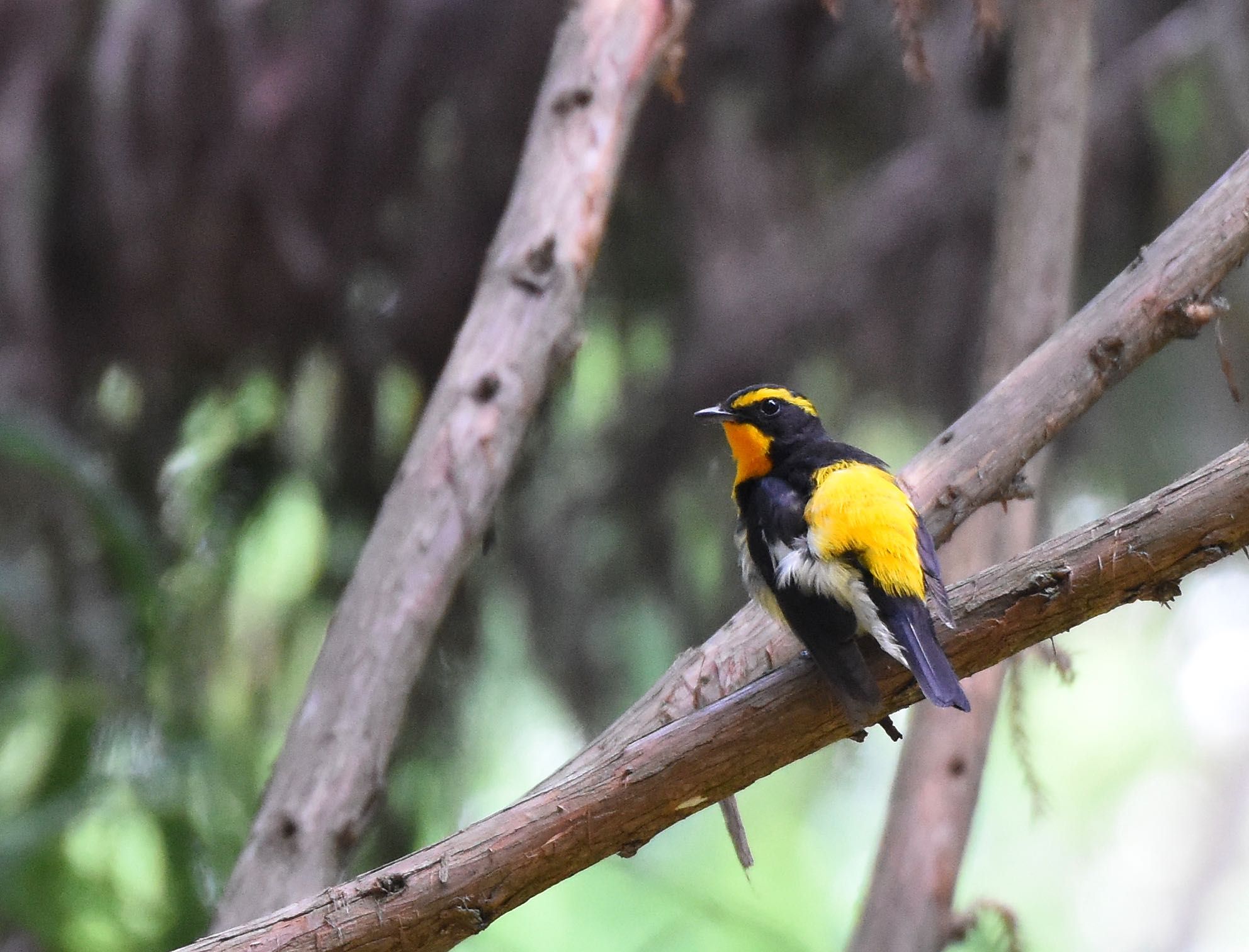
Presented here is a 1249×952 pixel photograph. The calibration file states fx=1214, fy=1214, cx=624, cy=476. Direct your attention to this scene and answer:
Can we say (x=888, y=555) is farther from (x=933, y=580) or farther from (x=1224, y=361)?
(x=1224, y=361)

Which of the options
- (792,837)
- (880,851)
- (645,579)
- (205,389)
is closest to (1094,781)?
(792,837)

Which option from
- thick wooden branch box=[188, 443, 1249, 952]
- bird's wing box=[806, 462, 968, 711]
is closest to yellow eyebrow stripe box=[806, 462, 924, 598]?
bird's wing box=[806, 462, 968, 711]

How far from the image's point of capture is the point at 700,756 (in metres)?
1.32

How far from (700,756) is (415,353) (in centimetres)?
214

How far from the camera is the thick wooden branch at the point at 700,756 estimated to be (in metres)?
1.27

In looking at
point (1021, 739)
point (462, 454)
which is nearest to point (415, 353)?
point (462, 454)

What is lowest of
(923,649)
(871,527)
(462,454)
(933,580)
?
(923,649)

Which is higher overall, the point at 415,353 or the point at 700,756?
the point at 415,353

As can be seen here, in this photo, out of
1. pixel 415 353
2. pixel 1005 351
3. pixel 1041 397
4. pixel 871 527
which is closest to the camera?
pixel 871 527

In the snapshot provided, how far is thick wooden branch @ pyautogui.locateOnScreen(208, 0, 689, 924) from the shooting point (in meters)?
2.01

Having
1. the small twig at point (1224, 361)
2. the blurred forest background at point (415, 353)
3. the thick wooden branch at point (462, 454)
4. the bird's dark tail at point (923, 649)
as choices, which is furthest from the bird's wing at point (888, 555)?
the blurred forest background at point (415, 353)

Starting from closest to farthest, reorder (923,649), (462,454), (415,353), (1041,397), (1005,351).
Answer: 1. (923,649)
2. (1041,397)
3. (462,454)
4. (1005,351)
5. (415,353)

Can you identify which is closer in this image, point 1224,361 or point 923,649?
point 923,649

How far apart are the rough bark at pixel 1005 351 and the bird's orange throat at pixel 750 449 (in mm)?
687
